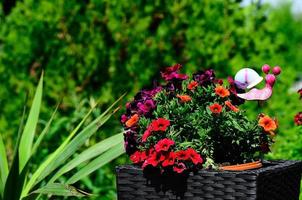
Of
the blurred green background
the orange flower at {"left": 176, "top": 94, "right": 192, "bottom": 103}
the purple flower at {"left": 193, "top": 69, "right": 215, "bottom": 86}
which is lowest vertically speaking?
the orange flower at {"left": 176, "top": 94, "right": 192, "bottom": 103}

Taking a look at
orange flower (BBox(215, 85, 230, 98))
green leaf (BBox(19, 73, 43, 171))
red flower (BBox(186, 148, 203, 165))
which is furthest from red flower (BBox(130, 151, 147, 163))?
green leaf (BBox(19, 73, 43, 171))

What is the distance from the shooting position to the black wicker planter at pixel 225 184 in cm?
347

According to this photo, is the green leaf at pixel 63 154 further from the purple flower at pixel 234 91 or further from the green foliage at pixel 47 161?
the purple flower at pixel 234 91

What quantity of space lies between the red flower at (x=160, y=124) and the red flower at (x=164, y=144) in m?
0.06

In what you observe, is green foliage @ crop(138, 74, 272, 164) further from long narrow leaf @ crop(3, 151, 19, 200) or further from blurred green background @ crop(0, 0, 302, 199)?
blurred green background @ crop(0, 0, 302, 199)

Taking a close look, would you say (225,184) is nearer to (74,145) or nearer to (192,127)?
(192,127)

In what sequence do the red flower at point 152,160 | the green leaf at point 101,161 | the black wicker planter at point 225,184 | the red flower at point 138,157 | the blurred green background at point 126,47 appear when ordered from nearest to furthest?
1. the black wicker planter at point 225,184
2. the red flower at point 152,160
3. the red flower at point 138,157
4. the green leaf at point 101,161
5. the blurred green background at point 126,47

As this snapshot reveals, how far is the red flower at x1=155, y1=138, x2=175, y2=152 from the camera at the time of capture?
3.54 metres

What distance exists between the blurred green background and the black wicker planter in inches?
98.0

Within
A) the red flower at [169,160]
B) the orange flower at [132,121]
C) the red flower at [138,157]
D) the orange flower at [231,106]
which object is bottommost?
the red flower at [169,160]

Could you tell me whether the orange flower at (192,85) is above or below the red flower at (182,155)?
above

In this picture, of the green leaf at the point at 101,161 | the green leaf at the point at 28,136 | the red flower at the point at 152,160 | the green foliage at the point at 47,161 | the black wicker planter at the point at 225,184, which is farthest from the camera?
the green leaf at the point at 28,136

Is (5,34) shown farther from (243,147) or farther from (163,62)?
(243,147)

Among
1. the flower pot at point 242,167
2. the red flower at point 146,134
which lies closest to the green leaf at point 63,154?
the red flower at point 146,134
